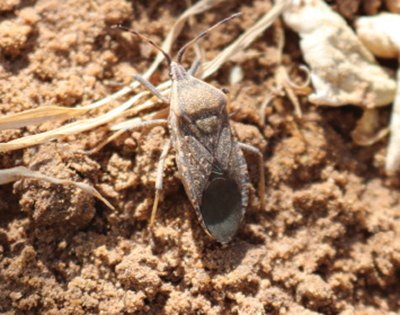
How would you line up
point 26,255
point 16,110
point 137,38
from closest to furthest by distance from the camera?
point 26,255 < point 16,110 < point 137,38

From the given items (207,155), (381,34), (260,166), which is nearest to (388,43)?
(381,34)

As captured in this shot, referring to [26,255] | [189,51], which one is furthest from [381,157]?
[26,255]

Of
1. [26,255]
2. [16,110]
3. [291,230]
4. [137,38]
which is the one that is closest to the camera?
[26,255]

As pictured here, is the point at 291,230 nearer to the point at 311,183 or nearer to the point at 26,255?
the point at 311,183

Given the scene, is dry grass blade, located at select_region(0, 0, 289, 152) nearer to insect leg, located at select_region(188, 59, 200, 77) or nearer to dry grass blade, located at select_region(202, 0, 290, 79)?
dry grass blade, located at select_region(202, 0, 290, 79)

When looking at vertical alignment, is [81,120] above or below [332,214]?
above

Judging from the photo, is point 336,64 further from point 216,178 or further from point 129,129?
point 129,129

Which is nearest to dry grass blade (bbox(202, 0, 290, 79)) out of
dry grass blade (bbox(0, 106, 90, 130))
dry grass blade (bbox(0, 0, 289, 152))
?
dry grass blade (bbox(0, 0, 289, 152))
